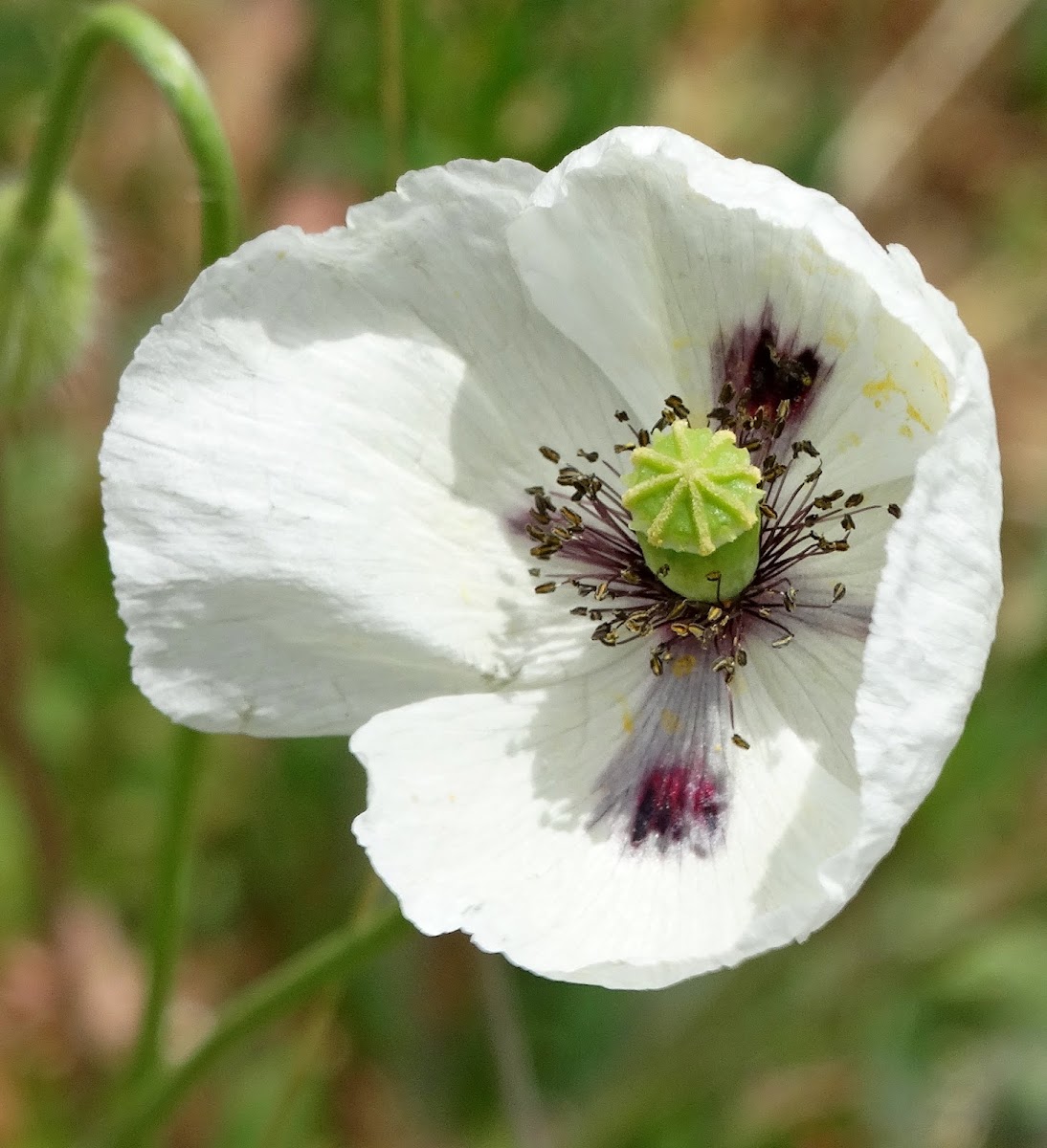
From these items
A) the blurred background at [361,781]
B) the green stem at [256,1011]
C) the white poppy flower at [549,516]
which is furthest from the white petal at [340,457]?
the blurred background at [361,781]

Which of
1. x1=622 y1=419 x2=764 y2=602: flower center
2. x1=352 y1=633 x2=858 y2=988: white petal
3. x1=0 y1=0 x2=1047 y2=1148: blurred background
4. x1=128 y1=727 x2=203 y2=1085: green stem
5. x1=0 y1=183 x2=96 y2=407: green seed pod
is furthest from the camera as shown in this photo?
x1=0 y1=0 x2=1047 y2=1148: blurred background

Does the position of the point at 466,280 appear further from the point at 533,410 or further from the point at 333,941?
the point at 333,941

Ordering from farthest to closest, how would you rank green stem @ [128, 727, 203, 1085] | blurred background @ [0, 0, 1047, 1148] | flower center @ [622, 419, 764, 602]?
blurred background @ [0, 0, 1047, 1148], green stem @ [128, 727, 203, 1085], flower center @ [622, 419, 764, 602]

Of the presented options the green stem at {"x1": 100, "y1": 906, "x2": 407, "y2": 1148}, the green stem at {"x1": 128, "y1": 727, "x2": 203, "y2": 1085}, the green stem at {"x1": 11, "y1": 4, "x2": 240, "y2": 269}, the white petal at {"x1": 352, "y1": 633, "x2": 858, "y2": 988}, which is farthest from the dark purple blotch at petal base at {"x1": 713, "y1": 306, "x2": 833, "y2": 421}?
the green stem at {"x1": 128, "y1": 727, "x2": 203, "y2": 1085}

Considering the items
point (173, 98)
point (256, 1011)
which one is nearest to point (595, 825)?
point (256, 1011)

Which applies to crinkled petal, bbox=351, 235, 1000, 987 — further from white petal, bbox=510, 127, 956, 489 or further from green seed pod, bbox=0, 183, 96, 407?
green seed pod, bbox=0, 183, 96, 407

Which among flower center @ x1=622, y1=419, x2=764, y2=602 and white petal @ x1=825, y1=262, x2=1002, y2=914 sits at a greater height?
flower center @ x1=622, y1=419, x2=764, y2=602

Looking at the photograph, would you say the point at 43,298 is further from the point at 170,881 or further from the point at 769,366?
the point at 769,366
